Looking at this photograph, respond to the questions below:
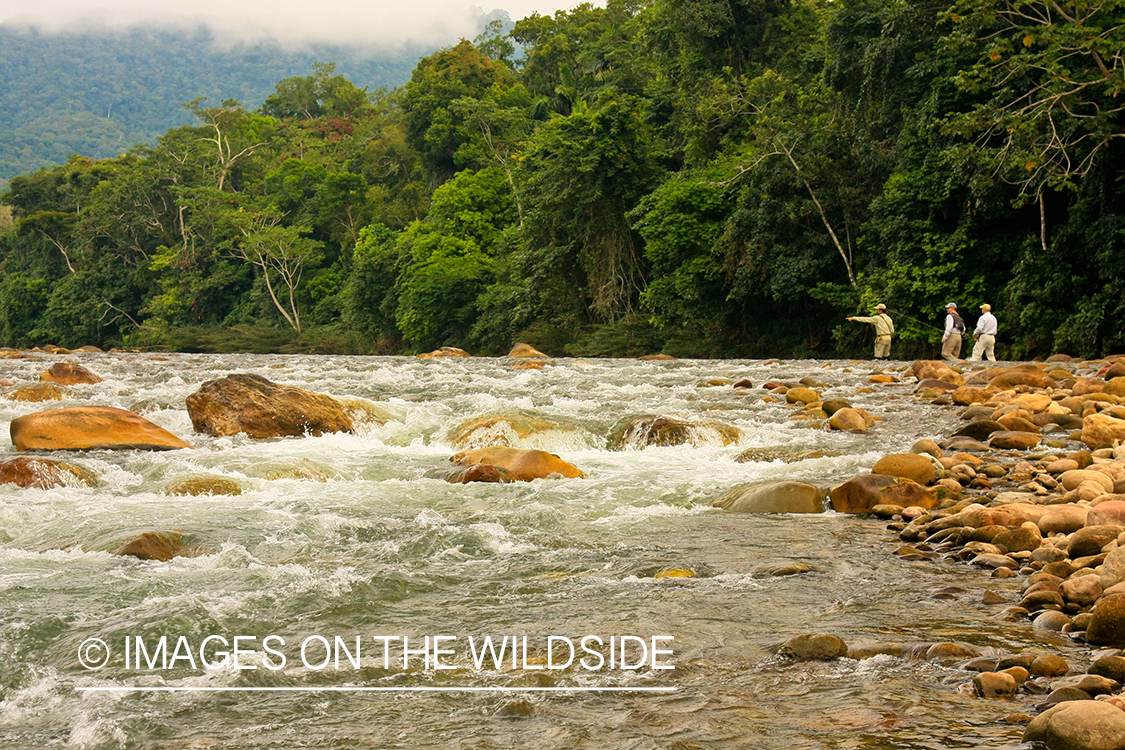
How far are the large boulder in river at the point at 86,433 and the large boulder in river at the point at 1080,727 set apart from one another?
775cm

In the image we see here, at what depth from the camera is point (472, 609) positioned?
4.13m

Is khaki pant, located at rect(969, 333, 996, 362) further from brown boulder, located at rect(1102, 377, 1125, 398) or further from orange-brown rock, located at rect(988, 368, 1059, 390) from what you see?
brown boulder, located at rect(1102, 377, 1125, 398)

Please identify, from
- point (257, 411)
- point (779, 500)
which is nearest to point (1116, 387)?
point (779, 500)

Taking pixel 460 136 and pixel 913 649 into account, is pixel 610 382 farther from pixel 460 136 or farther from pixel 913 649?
pixel 460 136

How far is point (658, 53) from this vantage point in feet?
91.9

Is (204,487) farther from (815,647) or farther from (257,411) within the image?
(815,647)

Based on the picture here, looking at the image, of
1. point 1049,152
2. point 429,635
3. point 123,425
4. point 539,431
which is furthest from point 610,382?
point 429,635

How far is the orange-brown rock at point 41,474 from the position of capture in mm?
6727

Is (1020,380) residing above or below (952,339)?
below

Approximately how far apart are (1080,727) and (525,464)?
16.9 ft

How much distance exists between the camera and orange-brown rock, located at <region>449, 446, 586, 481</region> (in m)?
7.25

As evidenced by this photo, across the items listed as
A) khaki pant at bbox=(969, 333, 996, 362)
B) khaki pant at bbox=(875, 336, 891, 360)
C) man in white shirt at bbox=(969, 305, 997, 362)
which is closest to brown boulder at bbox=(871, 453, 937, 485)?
man in white shirt at bbox=(969, 305, 997, 362)

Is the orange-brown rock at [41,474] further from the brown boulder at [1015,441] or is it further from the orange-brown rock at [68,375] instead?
the orange-brown rock at [68,375]

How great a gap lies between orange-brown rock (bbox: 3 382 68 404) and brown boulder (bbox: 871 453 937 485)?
10.5 metres
